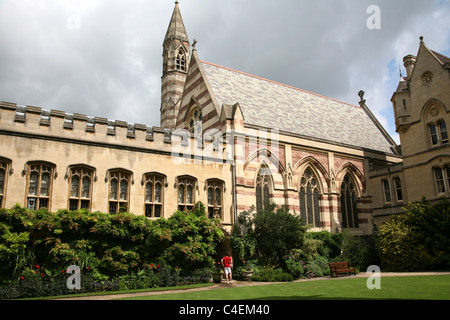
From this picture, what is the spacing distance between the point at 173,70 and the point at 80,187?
23208 millimetres

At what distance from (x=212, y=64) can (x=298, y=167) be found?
10.6 m

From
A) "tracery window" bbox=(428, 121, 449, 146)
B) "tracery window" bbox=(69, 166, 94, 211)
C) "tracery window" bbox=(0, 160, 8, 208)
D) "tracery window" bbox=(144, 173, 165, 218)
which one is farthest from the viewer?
"tracery window" bbox=(428, 121, 449, 146)

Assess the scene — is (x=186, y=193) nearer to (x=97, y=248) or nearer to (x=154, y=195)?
(x=154, y=195)

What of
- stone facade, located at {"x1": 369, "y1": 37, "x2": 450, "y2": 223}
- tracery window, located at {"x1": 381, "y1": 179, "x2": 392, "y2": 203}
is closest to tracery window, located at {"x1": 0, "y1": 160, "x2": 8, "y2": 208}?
stone facade, located at {"x1": 369, "y1": 37, "x2": 450, "y2": 223}

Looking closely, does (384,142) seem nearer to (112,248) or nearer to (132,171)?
(132,171)

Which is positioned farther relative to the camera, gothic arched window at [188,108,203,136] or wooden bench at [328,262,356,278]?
gothic arched window at [188,108,203,136]

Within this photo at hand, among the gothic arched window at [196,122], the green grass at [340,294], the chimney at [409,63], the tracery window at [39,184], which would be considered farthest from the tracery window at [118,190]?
the chimney at [409,63]

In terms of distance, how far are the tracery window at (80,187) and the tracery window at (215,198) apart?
6432 millimetres

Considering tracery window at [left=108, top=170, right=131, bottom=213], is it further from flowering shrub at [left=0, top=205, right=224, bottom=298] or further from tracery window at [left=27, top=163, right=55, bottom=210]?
tracery window at [left=27, top=163, right=55, bottom=210]

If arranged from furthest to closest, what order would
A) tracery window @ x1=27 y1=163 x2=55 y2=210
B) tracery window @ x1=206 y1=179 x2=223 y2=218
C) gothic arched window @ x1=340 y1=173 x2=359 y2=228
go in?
gothic arched window @ x1=340 y1=173 x2=359 y2=228, tracery window @ x1=206 y1=179 x2=223 y2=218, tracery window @ x1=27 y1=163 x2=55 y2=210

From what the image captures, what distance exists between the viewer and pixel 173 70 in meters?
37.5

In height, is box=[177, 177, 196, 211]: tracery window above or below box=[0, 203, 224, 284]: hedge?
above

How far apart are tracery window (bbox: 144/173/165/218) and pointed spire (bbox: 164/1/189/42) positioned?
23908mm

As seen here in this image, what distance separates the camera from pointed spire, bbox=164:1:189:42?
127ft
